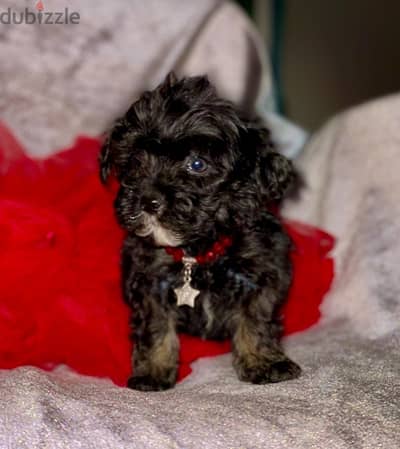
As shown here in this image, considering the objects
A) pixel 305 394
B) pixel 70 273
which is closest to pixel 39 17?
pixel 70 273

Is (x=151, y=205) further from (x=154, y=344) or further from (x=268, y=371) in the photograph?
(x=268, y=371)

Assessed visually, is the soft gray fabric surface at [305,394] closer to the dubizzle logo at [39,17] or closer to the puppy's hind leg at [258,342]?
the puppy's hind leg at [258,342]

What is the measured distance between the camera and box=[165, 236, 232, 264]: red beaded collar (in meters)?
2.98

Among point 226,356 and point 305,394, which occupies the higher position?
point 305,394

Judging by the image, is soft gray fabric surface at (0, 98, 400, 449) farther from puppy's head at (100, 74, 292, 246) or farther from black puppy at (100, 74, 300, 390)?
puppy's head at (100, 74, 292, 246)

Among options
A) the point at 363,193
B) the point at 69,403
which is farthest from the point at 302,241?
the point at 69,403

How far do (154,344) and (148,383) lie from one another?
192mm

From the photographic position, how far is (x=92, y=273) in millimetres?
3432

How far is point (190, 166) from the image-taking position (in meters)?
2.79

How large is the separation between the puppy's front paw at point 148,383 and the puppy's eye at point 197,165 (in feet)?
2.73

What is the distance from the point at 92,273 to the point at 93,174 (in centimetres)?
59

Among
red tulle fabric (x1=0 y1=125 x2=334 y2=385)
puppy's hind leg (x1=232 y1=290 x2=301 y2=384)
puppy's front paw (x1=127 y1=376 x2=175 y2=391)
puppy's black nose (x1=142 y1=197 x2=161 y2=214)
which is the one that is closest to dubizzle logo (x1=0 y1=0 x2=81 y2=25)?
red tulle fabric (x1=0 y1=125 x2=334 y2=385)

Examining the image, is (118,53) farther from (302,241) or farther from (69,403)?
(69,403)

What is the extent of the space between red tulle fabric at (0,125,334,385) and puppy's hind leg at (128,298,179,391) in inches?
4.0
